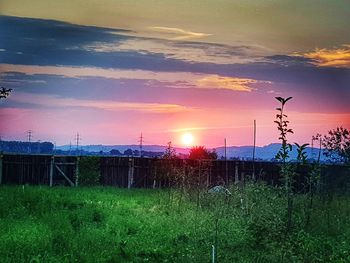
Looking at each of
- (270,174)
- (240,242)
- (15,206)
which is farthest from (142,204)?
(270,174)

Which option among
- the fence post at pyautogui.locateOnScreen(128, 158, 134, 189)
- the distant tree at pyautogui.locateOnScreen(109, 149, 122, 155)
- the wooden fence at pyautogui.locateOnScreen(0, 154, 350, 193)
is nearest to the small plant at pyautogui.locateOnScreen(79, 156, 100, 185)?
the wooden fence at pyautogui.locateOnScreen(0, 154, 350, 193)

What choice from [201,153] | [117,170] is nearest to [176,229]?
[117,170]

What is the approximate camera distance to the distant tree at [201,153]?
92.7 ft

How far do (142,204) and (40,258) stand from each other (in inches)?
320

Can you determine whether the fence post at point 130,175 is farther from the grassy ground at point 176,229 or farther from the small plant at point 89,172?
the grassy ground at point 176,229

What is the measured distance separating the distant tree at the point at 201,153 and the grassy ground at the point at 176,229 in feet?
38.9

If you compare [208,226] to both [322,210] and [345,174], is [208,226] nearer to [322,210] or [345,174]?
[322,210]

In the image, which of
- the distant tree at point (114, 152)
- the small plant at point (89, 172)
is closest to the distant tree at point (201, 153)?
the small plant at point (89, 172)

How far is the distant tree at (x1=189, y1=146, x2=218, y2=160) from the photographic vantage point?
92.7ft

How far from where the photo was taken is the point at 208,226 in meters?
12.0

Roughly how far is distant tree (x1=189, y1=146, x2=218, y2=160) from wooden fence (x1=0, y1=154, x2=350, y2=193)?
44.2 inches

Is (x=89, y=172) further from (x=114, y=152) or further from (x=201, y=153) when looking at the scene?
(x=114, y=152)

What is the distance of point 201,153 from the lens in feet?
94.8

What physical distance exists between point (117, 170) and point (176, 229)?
1554 centimetres
